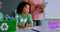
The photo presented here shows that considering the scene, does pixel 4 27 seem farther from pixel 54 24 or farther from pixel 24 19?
pixel 54 24

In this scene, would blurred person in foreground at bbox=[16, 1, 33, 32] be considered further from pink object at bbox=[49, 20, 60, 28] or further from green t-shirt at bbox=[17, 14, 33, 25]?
pink object at bbox=[49, 20, 60, 28]

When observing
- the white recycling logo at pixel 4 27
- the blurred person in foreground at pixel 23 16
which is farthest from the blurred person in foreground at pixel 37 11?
the white recycling logo at pixel 4 27

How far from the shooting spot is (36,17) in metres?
1.17

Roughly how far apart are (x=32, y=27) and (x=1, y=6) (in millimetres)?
285

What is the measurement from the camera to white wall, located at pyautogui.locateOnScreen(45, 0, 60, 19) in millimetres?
1187

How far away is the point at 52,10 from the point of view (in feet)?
3.94

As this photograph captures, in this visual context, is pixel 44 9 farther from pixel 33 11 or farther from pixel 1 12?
pixel 1 12

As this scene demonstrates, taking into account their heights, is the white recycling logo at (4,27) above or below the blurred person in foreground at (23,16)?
below

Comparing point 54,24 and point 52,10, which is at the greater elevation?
point 52,10

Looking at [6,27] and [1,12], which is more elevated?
[1,12]

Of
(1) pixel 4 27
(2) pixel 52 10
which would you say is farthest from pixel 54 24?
(1) pixel 4 27

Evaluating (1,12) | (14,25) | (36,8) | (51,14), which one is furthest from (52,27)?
(1,12)

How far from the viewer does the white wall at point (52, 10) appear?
3.89ft

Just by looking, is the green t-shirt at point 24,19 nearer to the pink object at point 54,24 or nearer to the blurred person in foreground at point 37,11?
the blurred person in foreground at point 37,11
